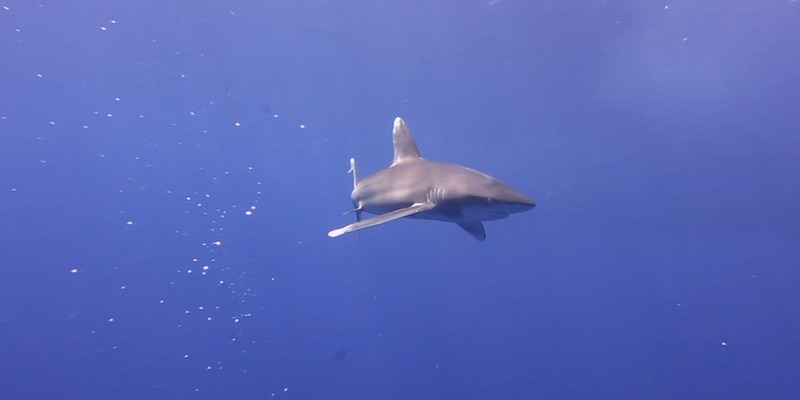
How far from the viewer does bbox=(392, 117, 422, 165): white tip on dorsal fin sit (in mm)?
7582

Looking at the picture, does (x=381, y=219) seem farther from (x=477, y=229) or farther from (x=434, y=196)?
(x=477, y=229)

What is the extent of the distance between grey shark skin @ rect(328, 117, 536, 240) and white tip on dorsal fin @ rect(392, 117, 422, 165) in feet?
0.05

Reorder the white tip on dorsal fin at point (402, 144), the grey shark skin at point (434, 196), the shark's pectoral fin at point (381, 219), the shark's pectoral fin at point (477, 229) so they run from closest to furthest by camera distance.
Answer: the shark's pectoral fin at point (381, 219), the grey shark skin at point (434, 196), the shark's pectoral fin at point (477, 229), the white tip on dorsal fin at point (402, 144)

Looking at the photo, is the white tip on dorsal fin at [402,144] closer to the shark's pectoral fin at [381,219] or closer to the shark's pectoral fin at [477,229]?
the shark's pectoral fin at [477,229]

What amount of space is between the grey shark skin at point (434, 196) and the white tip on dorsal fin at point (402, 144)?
16 millimetres

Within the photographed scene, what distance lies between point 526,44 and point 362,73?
230 inches

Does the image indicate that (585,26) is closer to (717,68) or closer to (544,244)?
(717,68)

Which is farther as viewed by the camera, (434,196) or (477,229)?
(477,229)

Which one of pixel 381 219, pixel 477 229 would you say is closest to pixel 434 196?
pixel 381 219

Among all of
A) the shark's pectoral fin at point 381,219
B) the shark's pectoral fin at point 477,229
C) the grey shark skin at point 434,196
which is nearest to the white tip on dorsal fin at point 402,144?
the grey shark skin at point 434,196

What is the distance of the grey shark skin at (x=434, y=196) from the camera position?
5.50 meters

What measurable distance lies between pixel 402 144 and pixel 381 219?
2402 millimetres

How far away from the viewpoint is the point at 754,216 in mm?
23094

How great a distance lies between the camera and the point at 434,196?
19.8 feet
